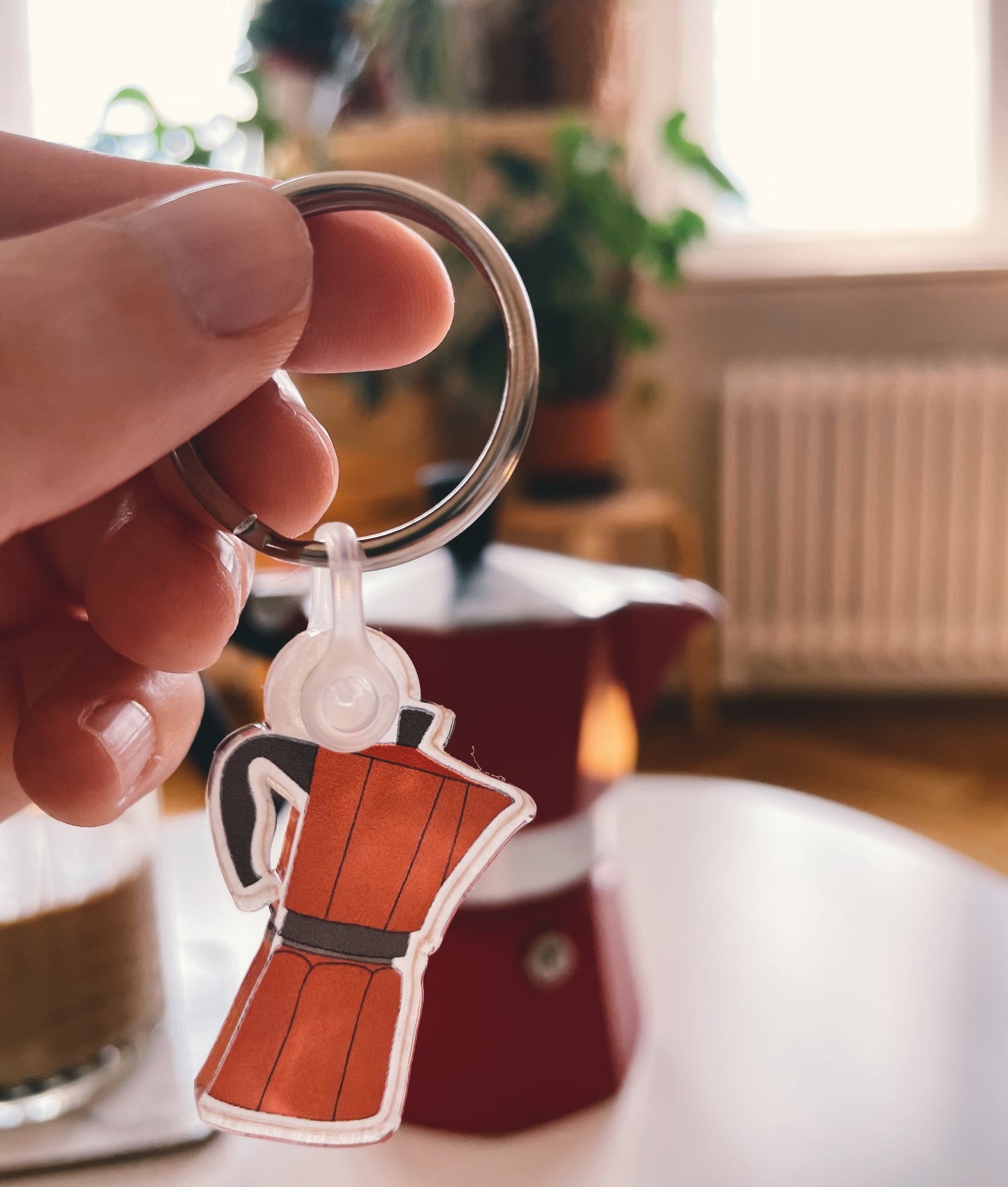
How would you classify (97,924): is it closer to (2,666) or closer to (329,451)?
(2,666)

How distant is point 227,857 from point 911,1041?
360 mm

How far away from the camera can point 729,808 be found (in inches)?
28.5

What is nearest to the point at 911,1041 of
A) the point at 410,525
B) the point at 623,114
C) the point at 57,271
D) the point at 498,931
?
the point at 498,931

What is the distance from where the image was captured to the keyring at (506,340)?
297 mm

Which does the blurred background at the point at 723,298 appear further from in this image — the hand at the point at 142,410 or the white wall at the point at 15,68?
the hand at the point at 142,410

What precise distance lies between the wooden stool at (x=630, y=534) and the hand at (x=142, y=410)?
141cm

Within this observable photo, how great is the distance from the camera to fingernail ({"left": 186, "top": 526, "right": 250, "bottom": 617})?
416 millimetres

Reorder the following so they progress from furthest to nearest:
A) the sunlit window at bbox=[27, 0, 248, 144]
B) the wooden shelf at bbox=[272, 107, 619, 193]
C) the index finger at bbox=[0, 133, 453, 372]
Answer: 1. the sunlit window at bbox=[27, 0, 248, 144]
2. the wooden shelf at bbox=[272, 107, 619, 193]
3. the index finger at bbox=[0, 133, 453, 372]

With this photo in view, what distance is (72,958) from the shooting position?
461 millimetres

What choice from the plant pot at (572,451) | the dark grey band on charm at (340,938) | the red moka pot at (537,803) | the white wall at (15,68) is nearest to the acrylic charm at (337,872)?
the dark grey band on charm at (340,938)

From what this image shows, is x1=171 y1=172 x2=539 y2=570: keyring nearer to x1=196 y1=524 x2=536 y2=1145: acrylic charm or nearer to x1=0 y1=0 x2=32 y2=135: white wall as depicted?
x1=196 y1=524 x2=536 y2=1145: acrylic charm

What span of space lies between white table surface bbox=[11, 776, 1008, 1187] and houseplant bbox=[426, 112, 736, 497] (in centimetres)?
131

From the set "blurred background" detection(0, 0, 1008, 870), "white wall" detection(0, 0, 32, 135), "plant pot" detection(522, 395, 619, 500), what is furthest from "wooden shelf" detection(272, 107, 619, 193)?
"white wall" detection(0, 0, 32, 135)

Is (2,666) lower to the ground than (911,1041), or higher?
higher
